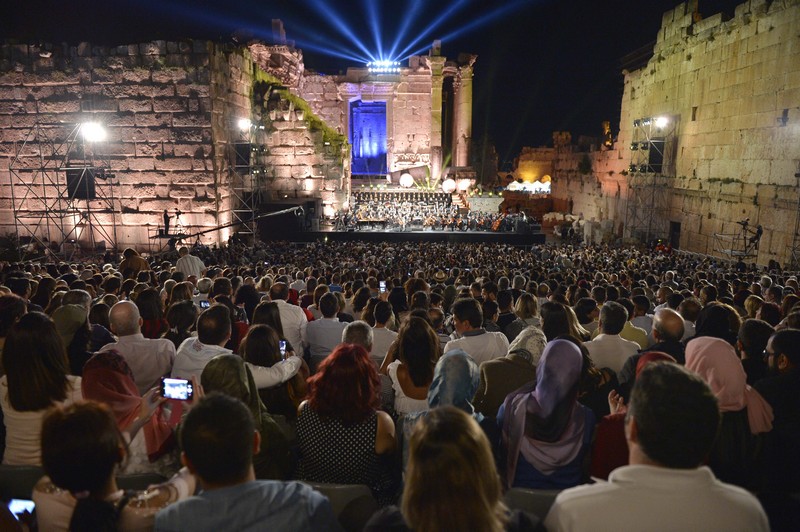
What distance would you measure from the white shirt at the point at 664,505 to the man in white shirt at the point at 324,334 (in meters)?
3.91

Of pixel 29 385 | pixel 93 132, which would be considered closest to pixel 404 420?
pixel 29 385

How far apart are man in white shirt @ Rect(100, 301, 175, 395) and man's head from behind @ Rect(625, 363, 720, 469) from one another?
3467 mm

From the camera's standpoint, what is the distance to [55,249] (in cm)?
1752

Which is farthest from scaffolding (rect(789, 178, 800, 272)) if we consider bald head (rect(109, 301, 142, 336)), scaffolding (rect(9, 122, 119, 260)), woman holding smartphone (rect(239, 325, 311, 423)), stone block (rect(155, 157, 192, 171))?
scaffolding (rect(9, 122, 119, 260))

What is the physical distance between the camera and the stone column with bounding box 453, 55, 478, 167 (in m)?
36.0

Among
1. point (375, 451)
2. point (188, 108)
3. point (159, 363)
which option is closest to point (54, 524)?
point (375, 451)

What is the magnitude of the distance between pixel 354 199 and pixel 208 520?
3065 centimetres

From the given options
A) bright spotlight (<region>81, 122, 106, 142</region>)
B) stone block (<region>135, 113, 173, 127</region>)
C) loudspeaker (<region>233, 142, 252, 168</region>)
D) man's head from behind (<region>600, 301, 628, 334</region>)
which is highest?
stone block (<region>135, 113, 173, 127</region>)

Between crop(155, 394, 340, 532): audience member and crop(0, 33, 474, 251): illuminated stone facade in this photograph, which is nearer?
crop(155, 394, 340, 532): audience member

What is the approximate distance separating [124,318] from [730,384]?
4.27 meters

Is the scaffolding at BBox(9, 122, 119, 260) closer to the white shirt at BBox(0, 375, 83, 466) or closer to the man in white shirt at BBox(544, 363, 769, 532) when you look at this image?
the white shirt at BBox(0, 375, 83, 466)

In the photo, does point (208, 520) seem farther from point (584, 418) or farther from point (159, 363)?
point (159, 363)

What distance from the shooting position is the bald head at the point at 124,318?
4.05 m

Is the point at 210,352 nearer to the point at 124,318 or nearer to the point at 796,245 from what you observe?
the point at 124,318
